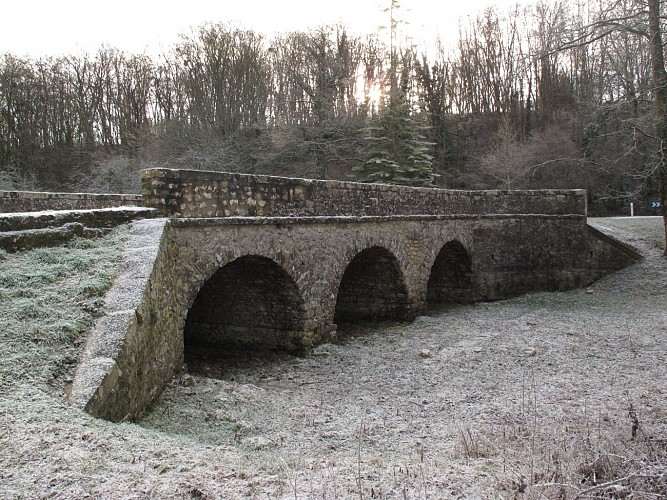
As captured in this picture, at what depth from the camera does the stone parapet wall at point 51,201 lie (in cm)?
1080

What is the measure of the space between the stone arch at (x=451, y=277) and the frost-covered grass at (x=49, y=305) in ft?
33.6

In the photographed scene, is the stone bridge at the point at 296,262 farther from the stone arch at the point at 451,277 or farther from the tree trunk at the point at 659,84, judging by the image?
the tree trunk at the point at 659,84

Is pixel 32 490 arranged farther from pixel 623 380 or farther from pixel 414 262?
pixel 414 262

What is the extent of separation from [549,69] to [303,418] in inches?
1126

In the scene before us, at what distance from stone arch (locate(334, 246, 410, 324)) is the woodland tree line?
878cm

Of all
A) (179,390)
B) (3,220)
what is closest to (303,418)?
(179,390)

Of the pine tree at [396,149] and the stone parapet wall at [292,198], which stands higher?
the pine tree at [396,149]

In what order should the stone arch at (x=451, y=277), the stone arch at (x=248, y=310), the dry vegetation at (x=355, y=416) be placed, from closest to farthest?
the dry vegetation at (x=355, y=416), the stone arch at (x=248, y=310), the stone arch at (x=451, y=277)

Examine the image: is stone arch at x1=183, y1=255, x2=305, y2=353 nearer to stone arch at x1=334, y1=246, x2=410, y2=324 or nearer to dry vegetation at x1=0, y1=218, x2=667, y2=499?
dry vegetation at x1=0, y1=218, x2=667, y2=499

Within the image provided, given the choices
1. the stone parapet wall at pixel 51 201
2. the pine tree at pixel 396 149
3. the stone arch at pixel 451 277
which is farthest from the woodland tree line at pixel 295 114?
the stone parapet wall at pixel 51 201

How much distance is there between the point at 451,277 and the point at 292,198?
7.49m

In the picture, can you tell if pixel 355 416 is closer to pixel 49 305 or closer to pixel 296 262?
pixel 49 305

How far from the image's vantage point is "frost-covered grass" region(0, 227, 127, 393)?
399 cm

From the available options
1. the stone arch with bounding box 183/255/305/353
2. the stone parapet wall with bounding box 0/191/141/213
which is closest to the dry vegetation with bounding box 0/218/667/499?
the stone arch with bounding box 183/255/305/353
